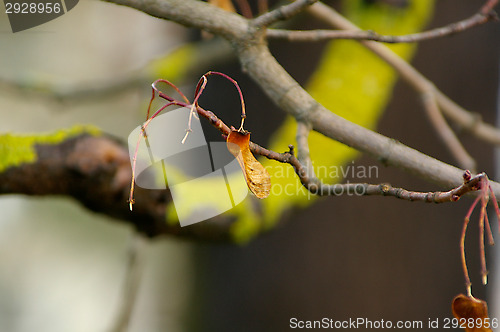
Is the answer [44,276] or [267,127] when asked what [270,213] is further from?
[44,276]

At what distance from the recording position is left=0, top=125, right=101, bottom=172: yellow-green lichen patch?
21.0 inches

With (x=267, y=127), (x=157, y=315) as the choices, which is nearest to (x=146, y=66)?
(x=267, y=127)

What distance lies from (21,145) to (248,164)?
37 cm

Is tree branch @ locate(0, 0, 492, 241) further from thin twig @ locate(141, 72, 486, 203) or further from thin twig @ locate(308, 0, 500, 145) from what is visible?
thin twig @ locate(308, 0, 500, 145)

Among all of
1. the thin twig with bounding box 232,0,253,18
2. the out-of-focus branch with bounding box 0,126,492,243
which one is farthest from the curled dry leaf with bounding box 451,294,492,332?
the thin twig with bounding box 232,0,253,18

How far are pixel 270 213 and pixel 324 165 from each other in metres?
0.10

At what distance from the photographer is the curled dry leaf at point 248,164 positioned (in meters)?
0.27

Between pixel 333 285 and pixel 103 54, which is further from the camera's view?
pixel 103 54

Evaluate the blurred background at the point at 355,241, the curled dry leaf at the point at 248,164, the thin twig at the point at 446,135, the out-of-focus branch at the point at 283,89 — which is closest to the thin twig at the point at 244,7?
the blurred background at the point at 355,241

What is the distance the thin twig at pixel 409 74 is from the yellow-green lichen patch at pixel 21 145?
1.03 feet

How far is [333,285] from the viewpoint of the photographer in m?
0.81

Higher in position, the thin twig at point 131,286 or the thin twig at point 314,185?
the thin twig at point 314,185

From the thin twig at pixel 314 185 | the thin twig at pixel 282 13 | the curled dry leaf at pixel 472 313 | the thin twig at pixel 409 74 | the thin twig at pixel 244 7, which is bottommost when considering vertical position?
the curled dry leaf at pixel 472 313

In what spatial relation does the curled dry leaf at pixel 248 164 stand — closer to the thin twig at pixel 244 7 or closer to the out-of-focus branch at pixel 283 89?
the out-of-focus branch at pixel 283 89
